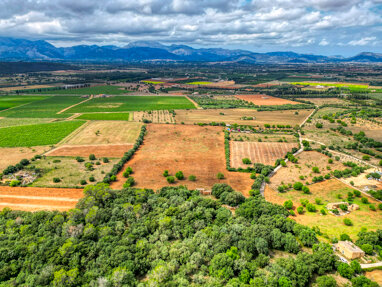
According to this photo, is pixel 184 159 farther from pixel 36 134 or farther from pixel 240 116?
pixel 240 116

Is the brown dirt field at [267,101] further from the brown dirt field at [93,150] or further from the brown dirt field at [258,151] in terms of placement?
the brown dirt field at [93,150]

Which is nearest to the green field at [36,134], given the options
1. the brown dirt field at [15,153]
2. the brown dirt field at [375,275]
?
the brown dirt field at [15,153]

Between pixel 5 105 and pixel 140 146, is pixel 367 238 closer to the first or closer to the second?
pixel 140 146

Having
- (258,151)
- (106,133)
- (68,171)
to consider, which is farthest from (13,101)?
(258,151)

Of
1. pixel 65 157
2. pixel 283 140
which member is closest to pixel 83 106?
pixel 65 157

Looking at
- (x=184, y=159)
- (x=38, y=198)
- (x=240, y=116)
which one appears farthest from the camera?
(x=240, y=116)

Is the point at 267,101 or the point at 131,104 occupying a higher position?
the point at 267,101
